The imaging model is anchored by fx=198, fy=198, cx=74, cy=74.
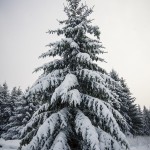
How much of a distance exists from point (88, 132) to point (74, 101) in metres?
1.32

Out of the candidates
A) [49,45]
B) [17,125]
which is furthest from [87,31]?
[17,125]

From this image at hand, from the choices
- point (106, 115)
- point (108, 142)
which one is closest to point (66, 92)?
point (106, 115)

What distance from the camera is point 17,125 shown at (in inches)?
1433

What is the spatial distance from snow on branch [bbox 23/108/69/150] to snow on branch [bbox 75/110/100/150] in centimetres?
64

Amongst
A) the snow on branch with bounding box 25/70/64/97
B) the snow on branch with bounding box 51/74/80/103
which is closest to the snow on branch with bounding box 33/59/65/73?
the snow on branch with bounding box 25/70/64/97

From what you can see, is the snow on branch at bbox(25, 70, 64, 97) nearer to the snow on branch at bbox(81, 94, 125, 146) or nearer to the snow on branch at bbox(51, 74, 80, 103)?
the snow on branch at bbox(51, 74, 80, 103)

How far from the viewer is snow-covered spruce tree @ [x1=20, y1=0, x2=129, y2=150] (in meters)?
8.22

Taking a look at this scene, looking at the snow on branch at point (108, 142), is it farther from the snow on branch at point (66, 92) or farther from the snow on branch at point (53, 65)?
the snow on branch at point (53, 65)

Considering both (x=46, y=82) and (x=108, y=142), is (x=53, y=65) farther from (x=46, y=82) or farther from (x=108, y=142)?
(x=108, y=142)

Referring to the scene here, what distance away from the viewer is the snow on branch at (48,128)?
26.6 feet

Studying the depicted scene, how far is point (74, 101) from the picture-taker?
7922 millimetres

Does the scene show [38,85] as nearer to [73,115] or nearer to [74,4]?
[73,115]

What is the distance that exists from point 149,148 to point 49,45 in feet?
63.3

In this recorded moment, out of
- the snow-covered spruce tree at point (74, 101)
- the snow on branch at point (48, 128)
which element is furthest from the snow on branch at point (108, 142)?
the snow on branch at point (48, 128)
